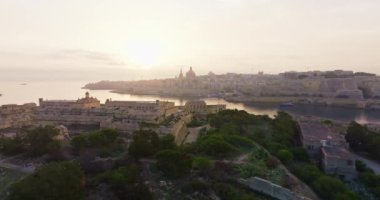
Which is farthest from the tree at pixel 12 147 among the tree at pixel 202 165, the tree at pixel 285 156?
the tree at pixel 285 156

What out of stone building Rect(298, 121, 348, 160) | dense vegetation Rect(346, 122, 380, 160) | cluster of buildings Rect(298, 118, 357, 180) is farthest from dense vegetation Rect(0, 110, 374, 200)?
dense vegetation Rect(346, 122, 380, 160)

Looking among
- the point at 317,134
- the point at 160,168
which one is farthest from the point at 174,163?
the point at 317,134

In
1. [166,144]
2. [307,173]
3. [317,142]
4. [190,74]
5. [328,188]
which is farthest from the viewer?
[190,74]

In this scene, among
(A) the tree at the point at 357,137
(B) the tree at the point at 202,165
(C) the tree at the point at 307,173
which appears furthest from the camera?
(A) the tree at the point at 357,137

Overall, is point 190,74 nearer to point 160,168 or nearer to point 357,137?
point 357,137

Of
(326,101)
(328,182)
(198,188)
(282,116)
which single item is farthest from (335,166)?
(326,101)

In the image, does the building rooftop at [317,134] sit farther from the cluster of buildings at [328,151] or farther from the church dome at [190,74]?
the church dome at [190,74]
